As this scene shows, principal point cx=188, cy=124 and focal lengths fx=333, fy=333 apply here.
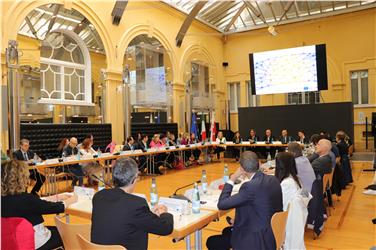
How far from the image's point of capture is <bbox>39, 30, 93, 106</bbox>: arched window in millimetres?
9828

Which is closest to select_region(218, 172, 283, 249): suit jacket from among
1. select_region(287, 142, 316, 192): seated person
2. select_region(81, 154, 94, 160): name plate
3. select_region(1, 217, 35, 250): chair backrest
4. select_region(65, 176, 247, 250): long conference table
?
select_region(65, 176, 247, 250): long conference table

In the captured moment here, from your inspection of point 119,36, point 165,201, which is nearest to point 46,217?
point 165,201

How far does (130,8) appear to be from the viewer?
12211mm

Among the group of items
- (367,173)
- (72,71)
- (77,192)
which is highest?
(72,71)

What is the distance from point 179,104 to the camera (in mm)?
14344

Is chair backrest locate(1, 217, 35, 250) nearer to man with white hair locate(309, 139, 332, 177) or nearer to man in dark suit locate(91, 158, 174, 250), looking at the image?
→ man in dark suit locate(91, 158, 174, 250)

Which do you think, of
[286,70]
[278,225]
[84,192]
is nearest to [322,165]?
[278,225]

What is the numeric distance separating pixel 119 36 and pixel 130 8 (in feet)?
4.32

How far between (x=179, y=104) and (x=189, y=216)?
38.9 feet

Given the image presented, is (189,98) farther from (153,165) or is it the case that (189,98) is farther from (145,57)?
(153,165)

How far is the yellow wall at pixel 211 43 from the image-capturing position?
11055mm

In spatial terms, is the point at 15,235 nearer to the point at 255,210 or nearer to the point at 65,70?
the point at 255,210

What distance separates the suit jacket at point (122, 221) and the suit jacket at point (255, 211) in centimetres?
68

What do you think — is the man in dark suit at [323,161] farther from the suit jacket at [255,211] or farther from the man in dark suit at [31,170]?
the man in dark suit at [31,170]
